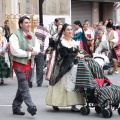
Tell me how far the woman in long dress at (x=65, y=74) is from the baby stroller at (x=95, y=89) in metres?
0.18

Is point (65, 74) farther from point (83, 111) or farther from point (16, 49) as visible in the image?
point (16, 49)

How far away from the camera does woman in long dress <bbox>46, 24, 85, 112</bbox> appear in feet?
35.0

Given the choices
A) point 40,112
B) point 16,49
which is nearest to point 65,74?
point 40,112

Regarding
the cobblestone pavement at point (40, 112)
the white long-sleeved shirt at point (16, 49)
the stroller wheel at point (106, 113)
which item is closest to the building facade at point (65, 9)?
the cobblestone pavement at point (40, 112)

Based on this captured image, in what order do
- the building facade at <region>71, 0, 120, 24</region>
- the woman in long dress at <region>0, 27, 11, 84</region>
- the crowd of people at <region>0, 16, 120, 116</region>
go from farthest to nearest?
the building facade at <region>71, 0, 120, 24</region>
the woman in long dress at <region>0, 27, 11, 84</region>
the crowd of people at <region>0, 16, 120, 116</region>

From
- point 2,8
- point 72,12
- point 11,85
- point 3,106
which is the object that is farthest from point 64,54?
point 72,12

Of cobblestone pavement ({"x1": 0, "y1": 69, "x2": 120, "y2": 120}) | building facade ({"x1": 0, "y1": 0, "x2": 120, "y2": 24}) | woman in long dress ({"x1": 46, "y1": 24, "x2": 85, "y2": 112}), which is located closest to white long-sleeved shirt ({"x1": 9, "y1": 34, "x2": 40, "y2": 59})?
woman in long dress ({"x1": 46, "y1": 24, "x2": 85, "y2": 112})

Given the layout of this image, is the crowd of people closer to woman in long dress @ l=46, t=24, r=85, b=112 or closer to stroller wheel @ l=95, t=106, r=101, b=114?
woman in long dress @ l=46, t=24, r=85, b=112

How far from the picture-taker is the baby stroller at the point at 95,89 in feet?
34.0

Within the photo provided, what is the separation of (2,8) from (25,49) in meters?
19.3

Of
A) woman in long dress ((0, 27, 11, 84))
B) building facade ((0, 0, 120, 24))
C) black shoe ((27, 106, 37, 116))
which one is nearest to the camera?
black shoe ((27, 106, 37, 116))

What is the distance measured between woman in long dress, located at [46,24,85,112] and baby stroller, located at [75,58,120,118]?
0.59 ft

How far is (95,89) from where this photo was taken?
10406mm

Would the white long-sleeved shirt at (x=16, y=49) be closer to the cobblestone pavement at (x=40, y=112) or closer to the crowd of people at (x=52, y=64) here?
the crowd of people at (x=52, y=64)
